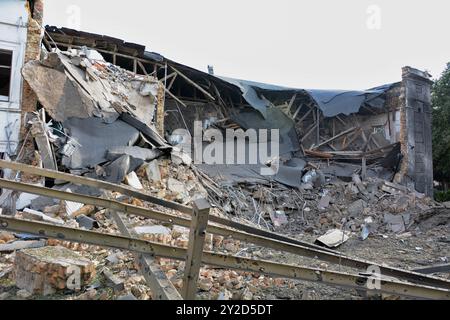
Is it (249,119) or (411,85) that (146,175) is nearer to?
(249,119)

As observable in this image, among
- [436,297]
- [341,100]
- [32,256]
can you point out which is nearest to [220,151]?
[341,100]

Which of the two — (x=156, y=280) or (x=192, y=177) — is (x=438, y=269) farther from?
(x=192, y=177)

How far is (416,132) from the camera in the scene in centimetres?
1446

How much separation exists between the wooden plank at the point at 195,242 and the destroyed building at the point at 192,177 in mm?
16

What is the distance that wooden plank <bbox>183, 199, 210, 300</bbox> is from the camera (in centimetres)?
213

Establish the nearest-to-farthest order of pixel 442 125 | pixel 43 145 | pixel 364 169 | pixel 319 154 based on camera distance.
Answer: pixel 43 145, pixel 364 169, pixel 319 154, pixel 442 125

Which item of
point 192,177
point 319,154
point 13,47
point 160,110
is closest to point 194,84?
point 160,110

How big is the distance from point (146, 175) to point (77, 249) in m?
3.09

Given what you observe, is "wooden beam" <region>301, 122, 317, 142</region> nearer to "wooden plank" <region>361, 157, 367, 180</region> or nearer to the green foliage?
"wooden plank" <region>361, 157, 367, 180</region>

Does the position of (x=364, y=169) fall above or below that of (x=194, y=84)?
below

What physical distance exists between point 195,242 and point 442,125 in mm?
20360

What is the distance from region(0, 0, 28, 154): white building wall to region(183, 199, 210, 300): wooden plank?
709cm

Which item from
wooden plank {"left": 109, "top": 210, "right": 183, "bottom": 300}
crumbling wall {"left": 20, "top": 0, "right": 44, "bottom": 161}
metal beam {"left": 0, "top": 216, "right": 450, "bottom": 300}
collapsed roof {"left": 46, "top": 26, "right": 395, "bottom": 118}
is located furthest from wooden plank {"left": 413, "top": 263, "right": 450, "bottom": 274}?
collapsed roof {"left": 46, "top": 26, "right": 395, "bottom": 118}

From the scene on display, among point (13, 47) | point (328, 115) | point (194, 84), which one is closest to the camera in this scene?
point (13, 47)
